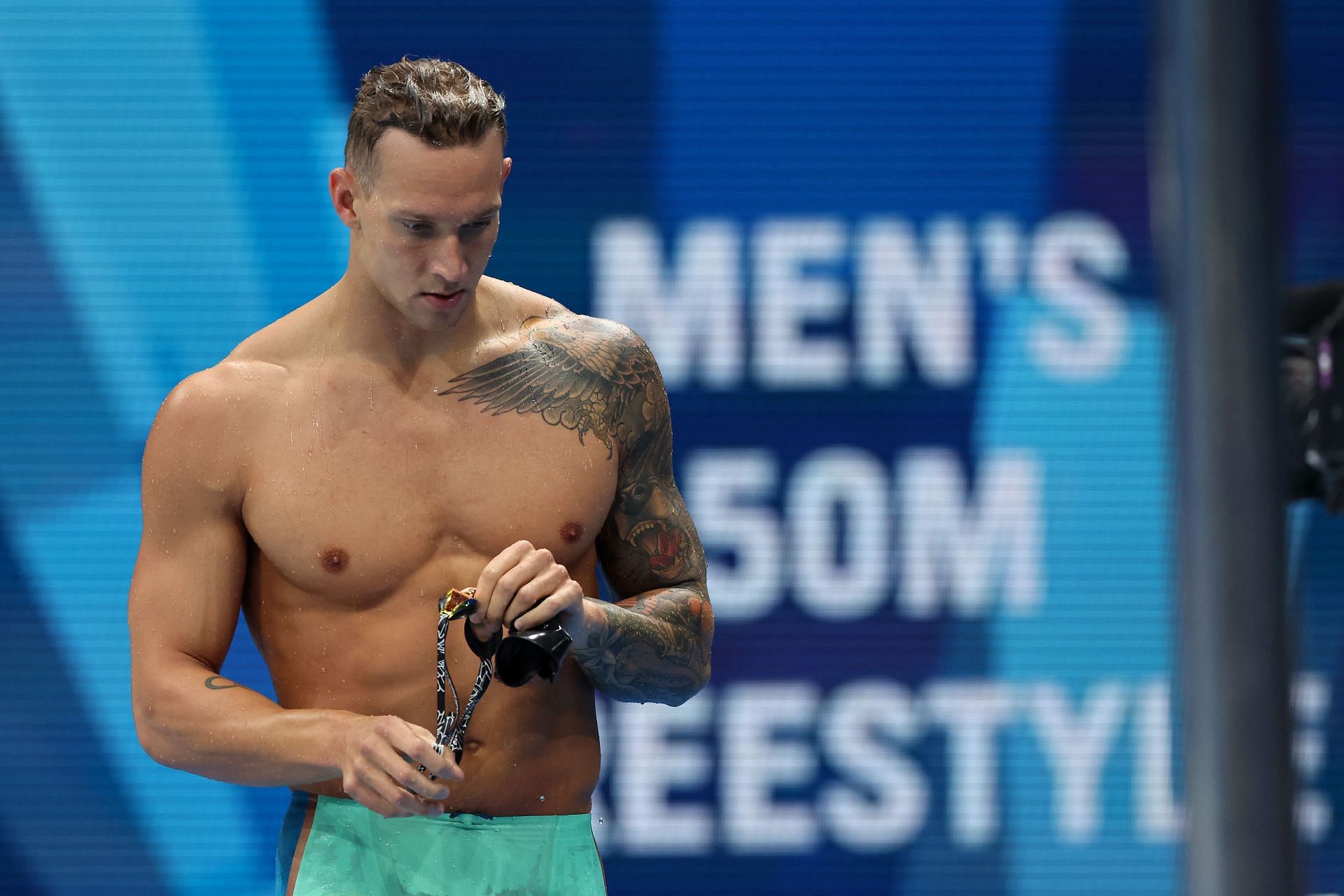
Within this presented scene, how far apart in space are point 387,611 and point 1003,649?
222 centimetres

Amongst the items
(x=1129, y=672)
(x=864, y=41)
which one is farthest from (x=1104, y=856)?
(x=864, y=41)

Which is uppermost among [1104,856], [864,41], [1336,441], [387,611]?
[864,41]

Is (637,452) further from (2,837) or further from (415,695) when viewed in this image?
(2,837)

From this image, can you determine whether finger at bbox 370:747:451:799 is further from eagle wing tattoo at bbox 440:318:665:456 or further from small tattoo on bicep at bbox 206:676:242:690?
eagle wing tattoo at bbox 440:318:665:456

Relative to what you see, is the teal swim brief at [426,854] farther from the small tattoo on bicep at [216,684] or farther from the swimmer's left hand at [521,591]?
the swimmer's left hand at [521,591]

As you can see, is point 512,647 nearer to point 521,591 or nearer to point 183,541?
point 521,591

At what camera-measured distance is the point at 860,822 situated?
380 centimetres

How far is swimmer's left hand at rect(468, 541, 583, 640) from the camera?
174 centimetres

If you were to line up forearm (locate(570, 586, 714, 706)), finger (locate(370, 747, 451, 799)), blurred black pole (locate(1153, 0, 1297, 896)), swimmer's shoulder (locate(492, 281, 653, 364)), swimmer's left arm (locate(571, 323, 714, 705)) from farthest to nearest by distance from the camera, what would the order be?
swimmer's shoulder (locate(492, 281, 653, 364)) < swimmer's left arm (locate(571, 323, 714, 705)) < forearm (locate(570, 586, 714, 706)) < finger (locate(370, 747, 451, 799)) < blurred black pole (locate(1153, 0, 1297, 896))

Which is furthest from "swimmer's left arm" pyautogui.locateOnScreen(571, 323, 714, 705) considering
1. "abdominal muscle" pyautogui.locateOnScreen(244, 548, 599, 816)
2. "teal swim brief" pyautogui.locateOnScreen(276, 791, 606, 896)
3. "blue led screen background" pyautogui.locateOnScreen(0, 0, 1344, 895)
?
"blue led screen background" pyautogui.locateOnScreen(0, 0, 1344, 895)

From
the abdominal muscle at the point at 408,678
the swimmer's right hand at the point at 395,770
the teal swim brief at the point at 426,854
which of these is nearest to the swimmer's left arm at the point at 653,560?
the abdominal muscle at the point at 408,678

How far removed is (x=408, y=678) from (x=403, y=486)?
257mm

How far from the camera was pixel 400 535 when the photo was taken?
2.01 m

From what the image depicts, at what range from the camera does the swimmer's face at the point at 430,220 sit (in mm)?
1876
